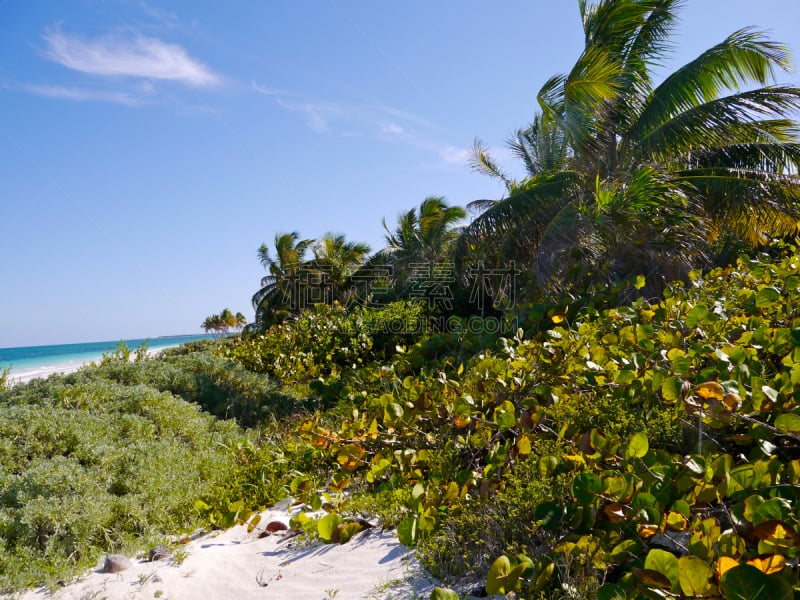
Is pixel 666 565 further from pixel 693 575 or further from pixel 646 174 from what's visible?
pixel 646 174

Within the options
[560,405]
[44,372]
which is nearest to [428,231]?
[560,405]

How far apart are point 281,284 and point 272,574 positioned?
20.8 m

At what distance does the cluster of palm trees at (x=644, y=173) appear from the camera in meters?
7.42

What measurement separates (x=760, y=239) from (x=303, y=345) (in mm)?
8601

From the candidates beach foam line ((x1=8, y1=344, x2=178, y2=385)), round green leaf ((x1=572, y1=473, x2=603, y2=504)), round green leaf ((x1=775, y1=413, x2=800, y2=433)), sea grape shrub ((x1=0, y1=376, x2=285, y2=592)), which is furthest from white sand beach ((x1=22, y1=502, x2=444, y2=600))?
beach foam line ((x1=8, y1=344, x2=178, y2=385))

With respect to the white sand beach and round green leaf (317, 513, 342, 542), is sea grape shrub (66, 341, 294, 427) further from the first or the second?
round green leaf (317, 513, 342, 542)

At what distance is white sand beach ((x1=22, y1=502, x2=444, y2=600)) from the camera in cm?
236

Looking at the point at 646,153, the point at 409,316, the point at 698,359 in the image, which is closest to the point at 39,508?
the point at 698,359

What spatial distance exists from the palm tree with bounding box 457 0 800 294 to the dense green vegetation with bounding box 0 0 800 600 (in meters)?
0.04

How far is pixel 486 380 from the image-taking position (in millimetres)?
3539

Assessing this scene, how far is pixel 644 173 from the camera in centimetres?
692

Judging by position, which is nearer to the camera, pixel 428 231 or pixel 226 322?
pixel 428 231

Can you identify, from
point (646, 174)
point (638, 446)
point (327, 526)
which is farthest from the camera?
point (646, 174)

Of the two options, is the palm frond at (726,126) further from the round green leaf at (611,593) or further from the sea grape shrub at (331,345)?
the round green leaf at (611,593)
